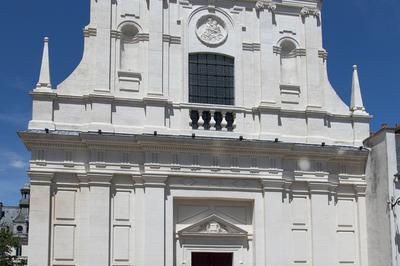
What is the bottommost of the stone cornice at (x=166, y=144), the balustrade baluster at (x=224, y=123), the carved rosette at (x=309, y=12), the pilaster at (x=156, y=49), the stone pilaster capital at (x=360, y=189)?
the stone pilaster capital at (x=360, y=189)

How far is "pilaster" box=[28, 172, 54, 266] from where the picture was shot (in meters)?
21.1

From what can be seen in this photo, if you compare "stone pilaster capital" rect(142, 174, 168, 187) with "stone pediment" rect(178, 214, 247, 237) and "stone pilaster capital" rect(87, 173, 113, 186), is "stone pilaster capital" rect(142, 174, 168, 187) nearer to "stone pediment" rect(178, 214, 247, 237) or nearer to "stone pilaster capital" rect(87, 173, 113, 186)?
"stone pilaster capital" rect(87, 173, 113, 186)

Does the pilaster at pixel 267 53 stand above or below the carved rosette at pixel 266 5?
below

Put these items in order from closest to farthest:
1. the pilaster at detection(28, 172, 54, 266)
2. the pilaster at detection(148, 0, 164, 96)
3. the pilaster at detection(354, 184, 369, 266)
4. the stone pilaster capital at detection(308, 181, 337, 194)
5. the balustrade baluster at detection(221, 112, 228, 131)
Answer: the pilaster at detection(28, 172, 54, 266), the pilaster at detection(148, 0, 164, 96), the balustrade baluster at detection(221, 112, 228, 131), the stone pilaster capital at detection(308, 181, 337, 194), the pilaster at detection(354, 184, 369, 266)

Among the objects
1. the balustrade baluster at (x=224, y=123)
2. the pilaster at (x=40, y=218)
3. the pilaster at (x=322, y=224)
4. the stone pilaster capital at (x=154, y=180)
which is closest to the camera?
the pilaster at (x=40, y=218)

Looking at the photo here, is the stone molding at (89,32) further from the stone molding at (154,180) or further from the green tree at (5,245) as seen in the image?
the green tree at (5,245)

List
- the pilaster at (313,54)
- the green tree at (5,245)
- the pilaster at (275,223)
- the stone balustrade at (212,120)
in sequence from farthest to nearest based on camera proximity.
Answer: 1. the green tree at (5,245)
2. the pilaster at (313,54)
3. the stone balustrade at (212,120)
4. the pilaster at (275,223)

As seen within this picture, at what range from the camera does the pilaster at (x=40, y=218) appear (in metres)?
21.1

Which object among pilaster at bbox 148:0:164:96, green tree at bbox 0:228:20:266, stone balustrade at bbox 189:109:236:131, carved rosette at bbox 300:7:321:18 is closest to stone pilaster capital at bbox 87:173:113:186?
pilaster at bbox 148:0:164:96

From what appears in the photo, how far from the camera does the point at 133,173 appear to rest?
22.4 meters

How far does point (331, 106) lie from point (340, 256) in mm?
6015

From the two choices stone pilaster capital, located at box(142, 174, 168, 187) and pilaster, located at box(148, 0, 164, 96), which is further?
pilaster, located at box(148, 0, 164, 96)

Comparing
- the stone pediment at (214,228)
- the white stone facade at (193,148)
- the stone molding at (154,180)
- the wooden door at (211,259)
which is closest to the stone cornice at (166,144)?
the white stone facade at (193,148)

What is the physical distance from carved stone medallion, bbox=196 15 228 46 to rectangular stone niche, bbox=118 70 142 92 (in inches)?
123
